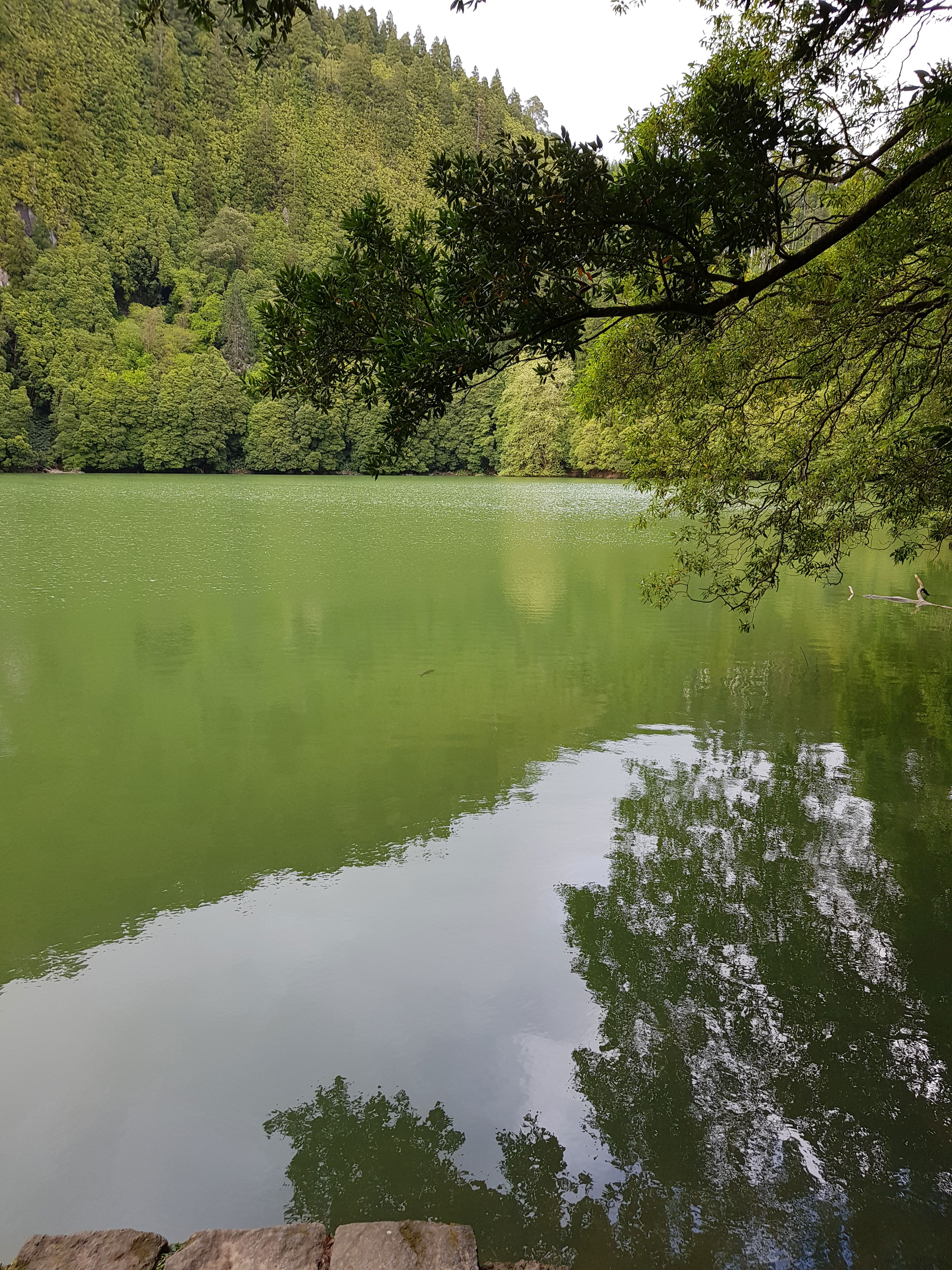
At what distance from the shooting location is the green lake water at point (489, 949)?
8.14 feet

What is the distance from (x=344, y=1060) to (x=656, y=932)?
1633mm

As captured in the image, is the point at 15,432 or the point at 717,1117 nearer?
the point at 717,1117

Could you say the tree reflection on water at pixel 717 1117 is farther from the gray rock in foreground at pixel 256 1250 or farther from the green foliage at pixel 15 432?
the green foliage at pixel 15 432

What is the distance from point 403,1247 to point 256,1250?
34cm

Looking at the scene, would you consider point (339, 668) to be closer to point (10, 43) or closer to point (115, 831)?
point (115, 831)

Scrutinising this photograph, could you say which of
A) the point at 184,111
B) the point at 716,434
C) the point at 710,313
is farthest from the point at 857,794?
the point at 184,111

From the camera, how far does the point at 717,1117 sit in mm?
2707

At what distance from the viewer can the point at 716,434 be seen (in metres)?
8.81

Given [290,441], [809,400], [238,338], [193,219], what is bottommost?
[809,400]

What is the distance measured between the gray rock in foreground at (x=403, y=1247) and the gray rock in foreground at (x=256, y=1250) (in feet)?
0.19

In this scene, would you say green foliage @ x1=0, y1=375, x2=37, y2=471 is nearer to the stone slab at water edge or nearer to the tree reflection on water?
the tree reflection on water

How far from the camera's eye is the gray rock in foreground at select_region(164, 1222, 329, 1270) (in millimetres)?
1742

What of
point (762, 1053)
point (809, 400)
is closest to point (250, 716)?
point (762, 1053)

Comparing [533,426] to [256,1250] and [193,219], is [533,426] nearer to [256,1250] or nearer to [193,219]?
[256,1250]
